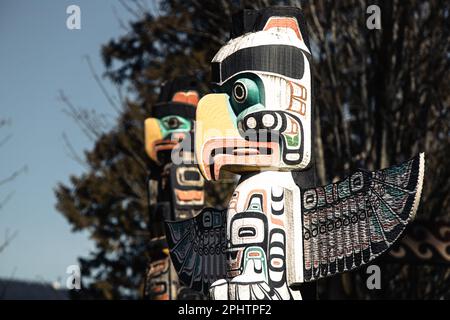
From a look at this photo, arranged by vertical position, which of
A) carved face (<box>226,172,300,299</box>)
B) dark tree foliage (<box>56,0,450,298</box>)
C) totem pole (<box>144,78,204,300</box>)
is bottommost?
carved face (<box>226,172,300,299</box>)

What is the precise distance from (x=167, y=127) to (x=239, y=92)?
203 inches

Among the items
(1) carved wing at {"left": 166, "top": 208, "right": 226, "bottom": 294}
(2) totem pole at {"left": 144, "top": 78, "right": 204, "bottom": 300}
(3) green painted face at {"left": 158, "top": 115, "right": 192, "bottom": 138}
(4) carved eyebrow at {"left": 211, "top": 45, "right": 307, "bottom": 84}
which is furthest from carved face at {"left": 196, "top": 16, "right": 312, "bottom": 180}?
(3) green painted face at {"left": 158, "top": 115, "right": 192, "bottom": 138}

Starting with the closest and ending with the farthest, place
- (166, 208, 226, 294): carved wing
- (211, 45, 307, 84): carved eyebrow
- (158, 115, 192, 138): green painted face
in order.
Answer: (211, 45, 307, 84): carved eyebrow < (166, 208, 226, 294): carved wing < (158, 115, 192, 138): green painted face

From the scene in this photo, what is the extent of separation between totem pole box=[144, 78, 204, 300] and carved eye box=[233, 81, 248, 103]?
4306 millimetres

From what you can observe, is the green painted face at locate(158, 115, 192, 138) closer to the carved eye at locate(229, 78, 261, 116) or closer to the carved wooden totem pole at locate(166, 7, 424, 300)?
the carved wooden totem pole at locate(166, 7, 424, 300)

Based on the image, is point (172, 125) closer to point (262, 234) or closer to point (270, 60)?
point (270, 60)

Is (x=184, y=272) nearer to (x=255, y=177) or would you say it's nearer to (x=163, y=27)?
(x=255, y=177)

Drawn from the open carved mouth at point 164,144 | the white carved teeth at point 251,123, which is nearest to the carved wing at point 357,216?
the white carved teeth at point 251,123

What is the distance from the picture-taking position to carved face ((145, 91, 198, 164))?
42.8 feet

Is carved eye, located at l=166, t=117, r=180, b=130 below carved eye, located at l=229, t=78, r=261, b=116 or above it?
above

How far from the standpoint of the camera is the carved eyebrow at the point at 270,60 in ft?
26.3

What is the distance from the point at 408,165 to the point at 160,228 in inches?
233

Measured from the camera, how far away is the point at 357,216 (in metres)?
7.53

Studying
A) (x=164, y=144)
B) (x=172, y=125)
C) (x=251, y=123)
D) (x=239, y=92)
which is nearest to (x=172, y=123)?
(x=172, y=125)
